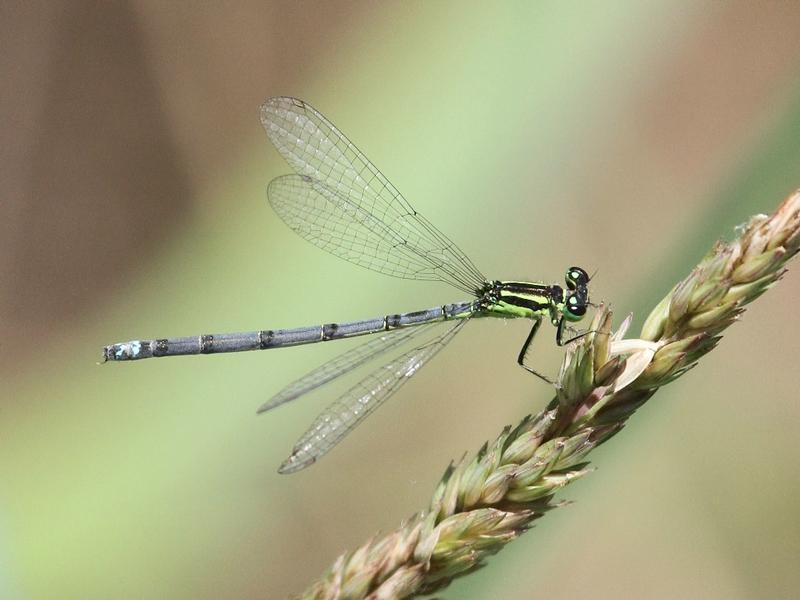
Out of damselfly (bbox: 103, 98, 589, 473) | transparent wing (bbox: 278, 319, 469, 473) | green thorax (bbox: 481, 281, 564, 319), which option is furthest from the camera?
damselfly (bbox: 103, 98, 589, 473)

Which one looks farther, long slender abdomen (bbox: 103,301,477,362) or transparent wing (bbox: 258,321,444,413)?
long slender abdomen (bbox: 103,301,477,362)

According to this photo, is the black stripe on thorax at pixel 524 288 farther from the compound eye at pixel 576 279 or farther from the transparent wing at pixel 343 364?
the transparent wing at pixel 343 364

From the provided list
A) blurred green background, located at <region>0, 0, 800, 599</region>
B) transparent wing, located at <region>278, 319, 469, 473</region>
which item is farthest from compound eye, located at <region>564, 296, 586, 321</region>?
transparent wing, located at <region>278, 319, 469, 473</region>

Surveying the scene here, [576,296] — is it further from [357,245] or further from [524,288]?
[357,245]

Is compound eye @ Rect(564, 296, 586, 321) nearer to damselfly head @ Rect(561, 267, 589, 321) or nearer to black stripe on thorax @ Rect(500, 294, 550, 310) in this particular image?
damselfly head @ Rect(561, 267, 589, 321)

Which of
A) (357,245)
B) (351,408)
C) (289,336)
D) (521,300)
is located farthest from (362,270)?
(351,408)

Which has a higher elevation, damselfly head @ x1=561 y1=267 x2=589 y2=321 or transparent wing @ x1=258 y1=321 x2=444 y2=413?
transparent wing @ x1=258 y1=321 x2=444 y2=413

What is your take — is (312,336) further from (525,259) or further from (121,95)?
(121,95)
